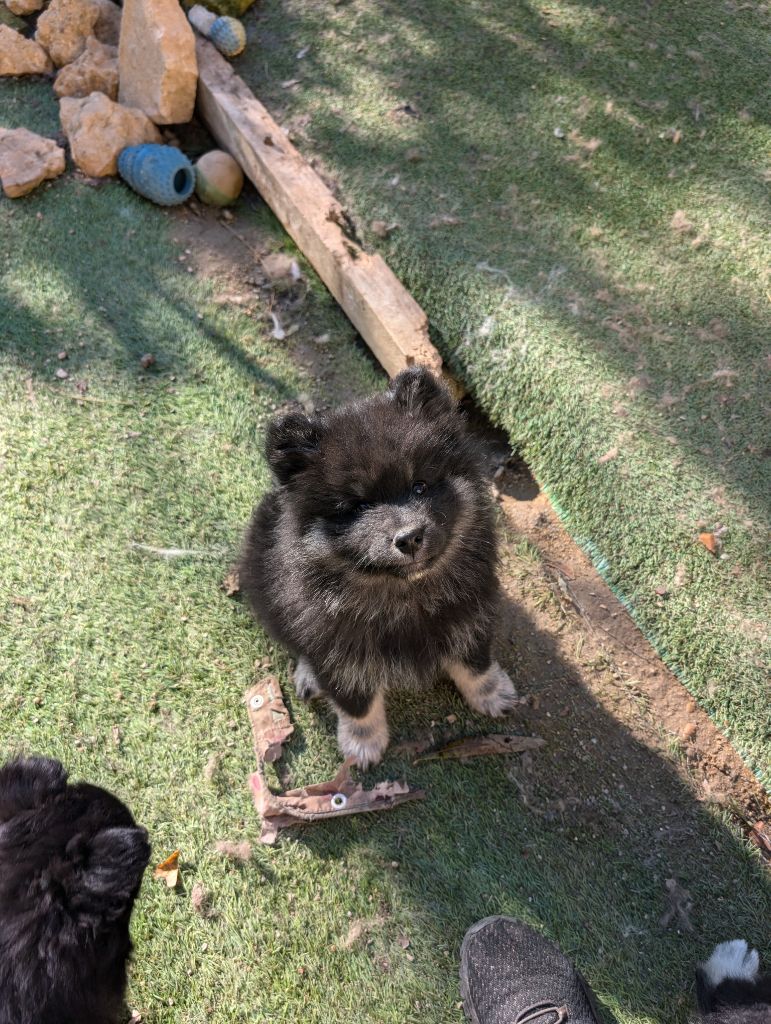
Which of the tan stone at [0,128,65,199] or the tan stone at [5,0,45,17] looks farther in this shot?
the tan stone at [5,0,45,17]

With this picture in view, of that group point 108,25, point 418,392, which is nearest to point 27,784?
point 418,392

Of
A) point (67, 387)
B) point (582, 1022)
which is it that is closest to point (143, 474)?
point (67, 387)

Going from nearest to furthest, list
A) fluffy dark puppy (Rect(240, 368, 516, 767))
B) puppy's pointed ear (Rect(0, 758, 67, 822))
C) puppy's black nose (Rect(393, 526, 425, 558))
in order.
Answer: puppy's pointed ear (Rect(0, 758, 67, 822))
puppy's black nose (Rect(393, 526, 425, 558))
fluffy dark puppy (Rect(240, 368, 516, 767))

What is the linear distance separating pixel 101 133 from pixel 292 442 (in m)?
3.10

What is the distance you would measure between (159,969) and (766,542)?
2.82 metres

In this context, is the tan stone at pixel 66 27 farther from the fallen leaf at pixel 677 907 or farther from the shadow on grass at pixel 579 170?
the fallen leaf at pixel 677 907

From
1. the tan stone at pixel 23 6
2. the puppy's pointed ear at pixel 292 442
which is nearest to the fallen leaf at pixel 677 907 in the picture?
the puppy's pointed ear at pixel 292 442

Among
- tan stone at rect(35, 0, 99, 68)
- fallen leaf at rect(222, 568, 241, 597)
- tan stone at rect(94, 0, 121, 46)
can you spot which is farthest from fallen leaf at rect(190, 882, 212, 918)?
tan stone at rect(94, 0, 121, 46)

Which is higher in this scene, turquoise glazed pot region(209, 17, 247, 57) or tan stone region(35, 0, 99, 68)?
turquoise glazed pot region(209, 17, 247, 57)

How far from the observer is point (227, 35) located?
15.1 ft

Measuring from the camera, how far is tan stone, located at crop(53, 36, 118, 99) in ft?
15.0

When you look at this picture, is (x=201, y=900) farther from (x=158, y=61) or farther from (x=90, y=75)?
(x=90, y=75)

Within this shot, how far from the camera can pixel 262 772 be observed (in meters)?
2.83

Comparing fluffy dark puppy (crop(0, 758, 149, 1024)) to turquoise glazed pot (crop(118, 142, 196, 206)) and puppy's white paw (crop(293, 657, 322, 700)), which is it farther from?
turquoise glazed pot (crop(118, 142, 196, 206))
